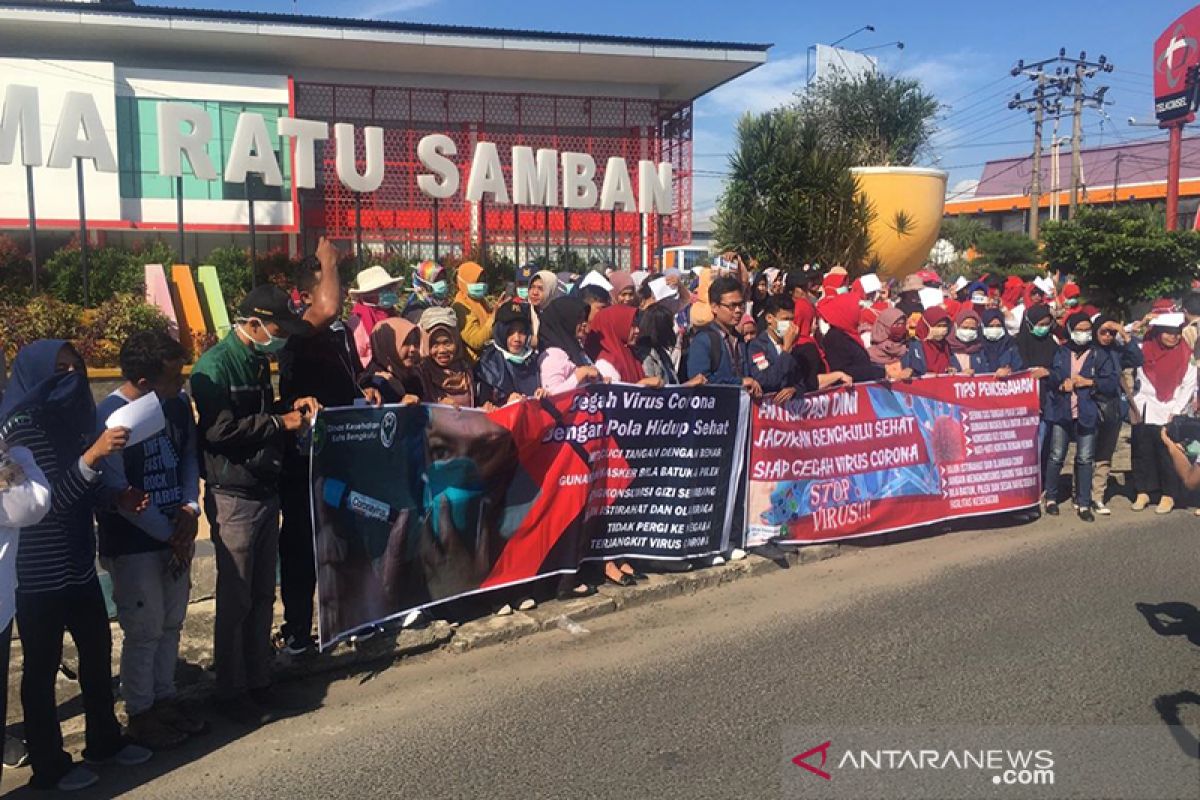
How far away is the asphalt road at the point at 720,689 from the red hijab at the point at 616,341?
5.36 ft

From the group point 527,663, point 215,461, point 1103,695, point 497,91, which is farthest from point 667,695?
point 497,91

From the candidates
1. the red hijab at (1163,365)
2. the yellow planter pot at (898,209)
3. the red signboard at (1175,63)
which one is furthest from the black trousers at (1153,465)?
the red signboard at (1175,63)

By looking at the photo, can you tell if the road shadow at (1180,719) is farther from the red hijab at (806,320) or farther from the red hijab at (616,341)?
the red hijab at (806,320)

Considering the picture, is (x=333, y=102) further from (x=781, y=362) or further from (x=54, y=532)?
(x=54, y=532)

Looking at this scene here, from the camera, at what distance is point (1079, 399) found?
877 cm

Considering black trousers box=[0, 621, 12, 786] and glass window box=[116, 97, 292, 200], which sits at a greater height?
glass window box=[116, 97, 292, 200]

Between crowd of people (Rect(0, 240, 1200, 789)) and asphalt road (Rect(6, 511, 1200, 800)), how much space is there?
0.44 m

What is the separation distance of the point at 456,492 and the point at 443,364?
0.78m

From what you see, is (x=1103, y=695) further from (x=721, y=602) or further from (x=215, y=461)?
(x=215, y=461)

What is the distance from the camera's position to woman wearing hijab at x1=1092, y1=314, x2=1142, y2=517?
881 cm

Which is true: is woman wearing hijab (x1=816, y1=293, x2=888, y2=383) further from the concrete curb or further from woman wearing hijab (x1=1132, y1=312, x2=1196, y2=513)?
woman wearing hijab (x1=1132, y1=312, x2=1196, y2=513)

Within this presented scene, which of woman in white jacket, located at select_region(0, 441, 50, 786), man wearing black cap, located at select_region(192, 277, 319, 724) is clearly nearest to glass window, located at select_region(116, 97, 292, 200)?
man wearing black cap, located at select_region(192, 277, 319, 724)

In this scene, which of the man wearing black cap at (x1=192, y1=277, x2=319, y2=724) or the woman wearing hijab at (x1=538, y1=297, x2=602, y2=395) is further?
the woman wearing hijab at (x1=538, y1=297, x2=602, y2=395)

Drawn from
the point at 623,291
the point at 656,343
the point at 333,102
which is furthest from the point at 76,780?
the point at 333,102
